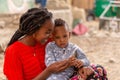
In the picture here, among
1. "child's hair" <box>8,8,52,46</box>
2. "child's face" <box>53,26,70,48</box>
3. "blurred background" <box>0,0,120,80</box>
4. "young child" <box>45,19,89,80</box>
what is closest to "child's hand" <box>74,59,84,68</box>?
"young child" <box>45,19,89,80</box>

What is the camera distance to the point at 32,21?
2.41m

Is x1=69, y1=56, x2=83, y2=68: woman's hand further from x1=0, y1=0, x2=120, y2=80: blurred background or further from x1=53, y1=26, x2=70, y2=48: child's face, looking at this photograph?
x1=0, y1=0, x2=120, y2=80: blurred background

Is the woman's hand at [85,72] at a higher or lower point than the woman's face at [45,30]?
lower

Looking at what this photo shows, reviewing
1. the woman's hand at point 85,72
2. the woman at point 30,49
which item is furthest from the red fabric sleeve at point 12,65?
the woman's hand at point 85,72

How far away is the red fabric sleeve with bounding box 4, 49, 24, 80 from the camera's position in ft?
7.92

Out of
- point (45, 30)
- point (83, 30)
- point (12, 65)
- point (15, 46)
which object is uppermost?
point (45, 30)

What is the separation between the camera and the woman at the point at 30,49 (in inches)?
94.4

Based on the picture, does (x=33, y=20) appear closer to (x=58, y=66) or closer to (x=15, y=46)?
(x=15, y=46)

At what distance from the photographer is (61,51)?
8.59ft

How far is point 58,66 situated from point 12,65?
1.04 feet

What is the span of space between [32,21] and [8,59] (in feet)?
1.01

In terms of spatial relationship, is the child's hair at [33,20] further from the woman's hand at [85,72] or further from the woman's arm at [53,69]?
the woman's hand at [85,72]

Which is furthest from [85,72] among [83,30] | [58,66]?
[83,30]

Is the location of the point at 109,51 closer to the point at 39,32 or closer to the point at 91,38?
the point at 91,38
